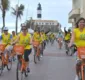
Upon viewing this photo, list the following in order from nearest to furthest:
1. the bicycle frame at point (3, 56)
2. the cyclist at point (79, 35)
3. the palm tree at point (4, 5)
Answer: the cyclist at point (79, 35)
the bicycle frame at point (3, 56)
the palm tree at point (4, 5)

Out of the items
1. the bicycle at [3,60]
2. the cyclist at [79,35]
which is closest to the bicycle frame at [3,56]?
the bicycle at [3,60]

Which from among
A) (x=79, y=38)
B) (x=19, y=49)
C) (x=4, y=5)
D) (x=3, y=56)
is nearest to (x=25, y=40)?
(x=19, y=49)

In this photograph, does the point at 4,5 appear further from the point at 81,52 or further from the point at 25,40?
the point at 81,52

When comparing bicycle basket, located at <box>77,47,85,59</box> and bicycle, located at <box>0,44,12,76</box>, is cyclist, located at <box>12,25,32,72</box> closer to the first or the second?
bicycle, located at <box>0,44,12,76</box>

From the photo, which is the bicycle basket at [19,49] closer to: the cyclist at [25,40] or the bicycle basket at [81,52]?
the cyclist at [25,40]

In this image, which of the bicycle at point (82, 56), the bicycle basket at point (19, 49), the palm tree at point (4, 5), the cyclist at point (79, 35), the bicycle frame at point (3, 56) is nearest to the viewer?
the bicycle at point (82, 56)

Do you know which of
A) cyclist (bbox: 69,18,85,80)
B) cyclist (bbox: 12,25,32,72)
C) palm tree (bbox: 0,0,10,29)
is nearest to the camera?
cyclist (bbox: 69,18,85,80)

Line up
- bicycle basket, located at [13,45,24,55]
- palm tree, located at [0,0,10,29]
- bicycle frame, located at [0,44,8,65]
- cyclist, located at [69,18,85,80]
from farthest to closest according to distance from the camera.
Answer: palm tree, located at [0,0,10,29]
bicycle frame, located at [0,44,8,65]
bicycle basket, located at [13,45,24,55]
cyclist, located at [69,18,85,80]

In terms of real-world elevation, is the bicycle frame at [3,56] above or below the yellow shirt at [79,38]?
below

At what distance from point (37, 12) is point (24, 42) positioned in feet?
268

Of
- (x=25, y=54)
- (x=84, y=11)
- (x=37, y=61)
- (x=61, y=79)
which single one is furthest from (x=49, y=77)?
(x=84, y=11)

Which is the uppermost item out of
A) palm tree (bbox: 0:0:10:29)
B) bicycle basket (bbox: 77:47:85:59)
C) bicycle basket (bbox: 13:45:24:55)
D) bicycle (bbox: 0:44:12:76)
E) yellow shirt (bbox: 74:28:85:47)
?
palm tree (bbox: 0:0:10:29)

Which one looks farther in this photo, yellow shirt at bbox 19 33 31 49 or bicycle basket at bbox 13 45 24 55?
yellow shirt at bbox 19 33 31 49

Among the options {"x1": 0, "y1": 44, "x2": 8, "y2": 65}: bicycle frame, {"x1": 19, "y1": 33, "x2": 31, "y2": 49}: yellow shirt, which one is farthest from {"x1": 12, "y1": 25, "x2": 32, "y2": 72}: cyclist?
{"x1": 0, "y1": 44, "x2": 8, "y2": 65}: bicycle frame
